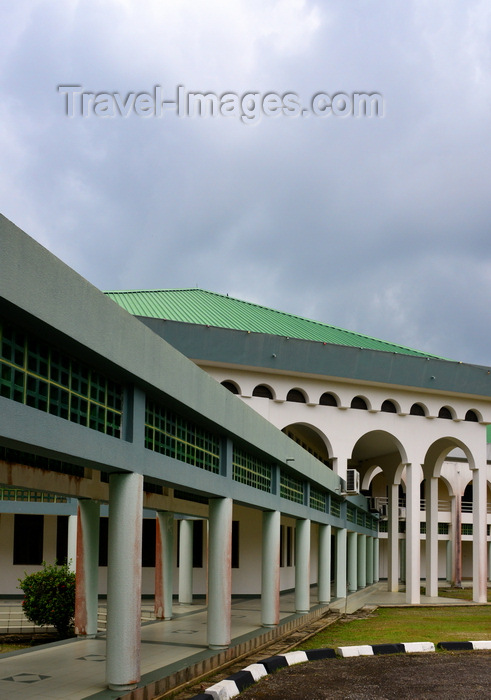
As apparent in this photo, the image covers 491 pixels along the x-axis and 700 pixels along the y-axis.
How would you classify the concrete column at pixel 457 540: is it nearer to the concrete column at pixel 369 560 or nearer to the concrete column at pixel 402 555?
the concrete column at pixel 402 555

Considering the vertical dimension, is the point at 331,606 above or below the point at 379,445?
below

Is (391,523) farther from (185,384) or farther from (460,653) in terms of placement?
(185,384)

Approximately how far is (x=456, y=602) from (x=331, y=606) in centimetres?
807

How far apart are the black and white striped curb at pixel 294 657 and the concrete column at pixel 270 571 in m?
3.24

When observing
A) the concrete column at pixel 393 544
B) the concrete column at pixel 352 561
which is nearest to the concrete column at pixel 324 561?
the concrete column at pixel 352 561

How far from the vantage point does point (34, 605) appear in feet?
54.3

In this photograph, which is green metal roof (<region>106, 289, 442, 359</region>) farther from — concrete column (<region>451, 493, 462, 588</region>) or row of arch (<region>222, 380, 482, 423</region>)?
concrete column (<region>451, 493, 462, 588</region>)

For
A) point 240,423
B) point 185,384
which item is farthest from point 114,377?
point 240,423

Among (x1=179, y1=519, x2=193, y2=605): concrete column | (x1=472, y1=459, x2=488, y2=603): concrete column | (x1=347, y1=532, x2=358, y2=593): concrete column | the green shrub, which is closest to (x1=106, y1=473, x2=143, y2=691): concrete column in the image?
the green shrub

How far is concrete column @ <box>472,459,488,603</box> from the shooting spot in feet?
97.3

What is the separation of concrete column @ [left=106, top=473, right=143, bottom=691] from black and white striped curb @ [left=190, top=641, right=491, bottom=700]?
2.90 ft

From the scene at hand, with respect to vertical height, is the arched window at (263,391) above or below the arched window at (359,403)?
above

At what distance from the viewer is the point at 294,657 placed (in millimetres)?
12133

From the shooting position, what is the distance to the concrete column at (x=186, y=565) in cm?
2352
